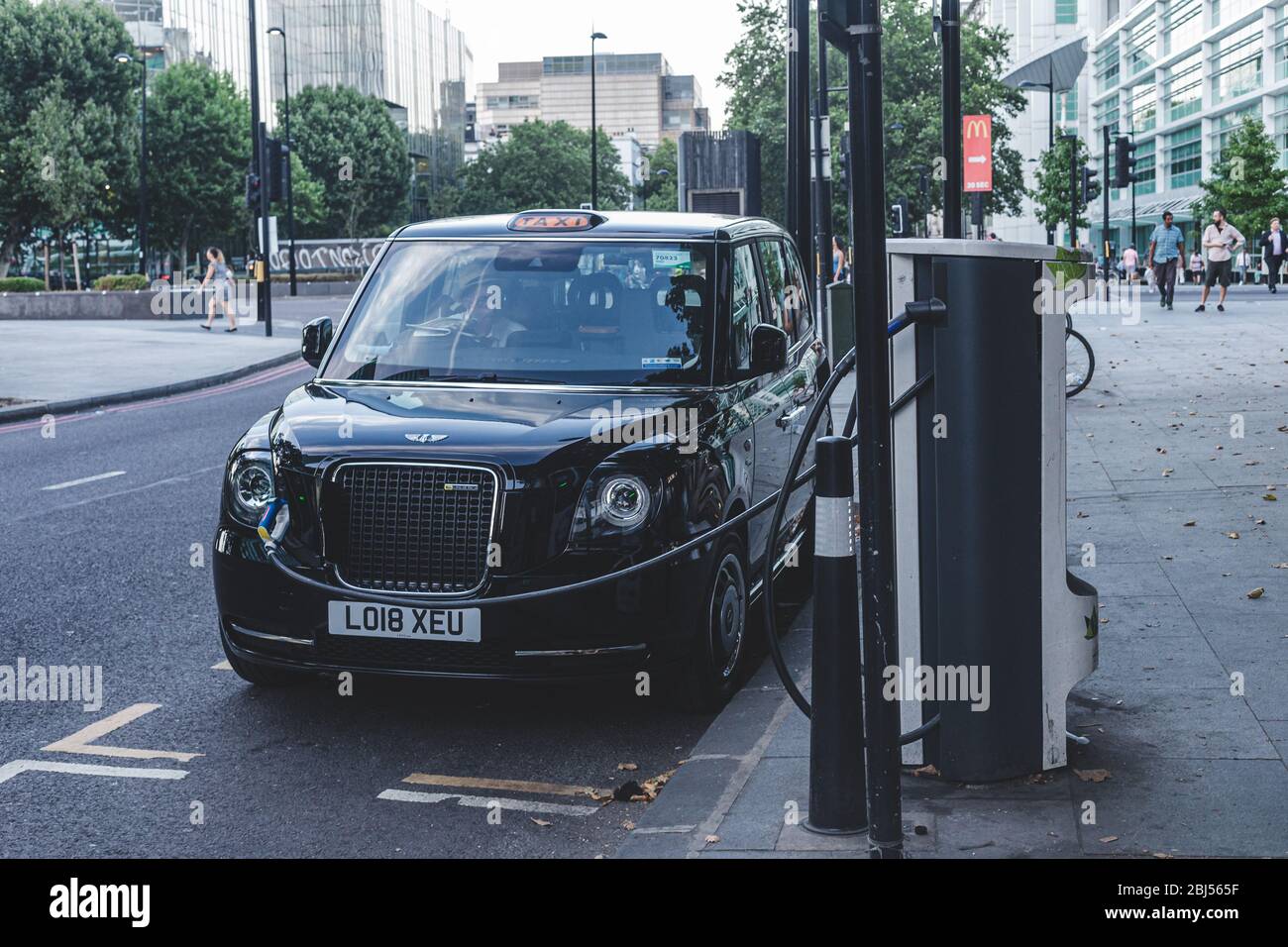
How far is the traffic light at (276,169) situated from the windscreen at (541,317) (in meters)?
26.8

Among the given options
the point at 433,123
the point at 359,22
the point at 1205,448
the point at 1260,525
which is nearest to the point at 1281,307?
the point at 1205,448

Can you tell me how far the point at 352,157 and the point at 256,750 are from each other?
80.6 metres

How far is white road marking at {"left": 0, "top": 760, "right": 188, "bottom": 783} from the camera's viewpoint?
4805 mm

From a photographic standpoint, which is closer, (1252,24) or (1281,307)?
(1281,307)

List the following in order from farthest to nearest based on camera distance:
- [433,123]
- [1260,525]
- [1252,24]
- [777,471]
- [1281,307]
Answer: [433,123] → [1252,24] → [1281,307] → [1260,525] → [777,471]

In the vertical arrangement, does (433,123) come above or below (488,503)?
above

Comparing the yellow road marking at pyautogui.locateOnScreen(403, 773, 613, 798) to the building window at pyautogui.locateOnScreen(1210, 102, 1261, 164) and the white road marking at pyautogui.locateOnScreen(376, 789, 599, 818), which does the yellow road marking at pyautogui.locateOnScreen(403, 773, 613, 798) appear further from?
the building window at pyautogui.locateOnScreen(1210, 102, 1261, 164)

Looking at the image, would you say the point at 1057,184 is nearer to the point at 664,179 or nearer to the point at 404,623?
the point at 664,179

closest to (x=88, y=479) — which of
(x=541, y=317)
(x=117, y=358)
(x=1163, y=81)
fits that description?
(x=541, y=317)

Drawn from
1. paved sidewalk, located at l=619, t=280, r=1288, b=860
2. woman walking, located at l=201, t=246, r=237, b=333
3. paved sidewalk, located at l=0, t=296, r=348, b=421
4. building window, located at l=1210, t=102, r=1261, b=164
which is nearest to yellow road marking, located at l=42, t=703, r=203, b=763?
paved sidewalk, located at l=619, t=280, r=1288, b=860

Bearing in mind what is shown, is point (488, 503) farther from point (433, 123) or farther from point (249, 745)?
point (433, 123)

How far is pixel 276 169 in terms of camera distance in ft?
111

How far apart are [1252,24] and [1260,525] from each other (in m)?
72.8
